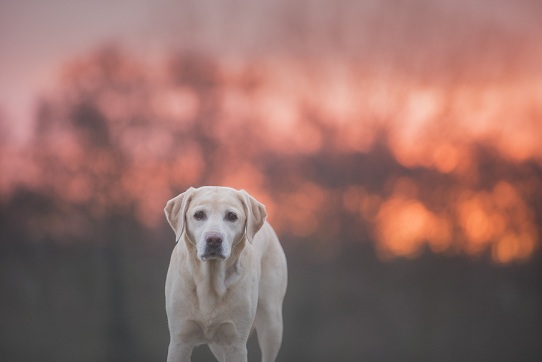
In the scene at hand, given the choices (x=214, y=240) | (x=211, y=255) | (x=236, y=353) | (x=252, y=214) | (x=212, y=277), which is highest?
(x=252, y=214)

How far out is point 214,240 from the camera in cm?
558

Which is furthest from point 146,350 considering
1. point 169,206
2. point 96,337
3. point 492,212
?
point 169,206

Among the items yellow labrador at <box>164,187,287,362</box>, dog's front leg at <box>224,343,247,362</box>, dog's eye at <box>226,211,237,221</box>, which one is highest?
dog's eye at <box>226,211,237,221</box>

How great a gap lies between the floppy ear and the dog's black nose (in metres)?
0.43

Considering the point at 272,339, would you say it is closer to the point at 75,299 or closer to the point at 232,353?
the point at 232,353

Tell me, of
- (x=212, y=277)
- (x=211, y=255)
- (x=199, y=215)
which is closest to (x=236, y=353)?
(x=212, y=277)

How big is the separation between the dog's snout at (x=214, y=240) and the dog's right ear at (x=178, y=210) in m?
0.42

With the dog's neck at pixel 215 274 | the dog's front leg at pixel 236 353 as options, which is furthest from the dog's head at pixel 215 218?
the dog's front leg at pixel 236 353

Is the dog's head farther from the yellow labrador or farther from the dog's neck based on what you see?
the dog's neck

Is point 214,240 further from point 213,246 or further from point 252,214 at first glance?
point 252,214

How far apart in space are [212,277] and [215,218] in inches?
22.3

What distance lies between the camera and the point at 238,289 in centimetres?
608

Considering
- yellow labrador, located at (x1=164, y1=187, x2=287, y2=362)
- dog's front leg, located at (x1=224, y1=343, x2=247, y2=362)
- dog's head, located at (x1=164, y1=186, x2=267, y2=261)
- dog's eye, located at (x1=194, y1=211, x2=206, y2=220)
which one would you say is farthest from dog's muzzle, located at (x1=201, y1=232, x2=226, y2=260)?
dog's front leg, located at (x1=224, y1=343, x2=247, y2=362)

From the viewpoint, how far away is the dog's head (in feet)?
18.4
